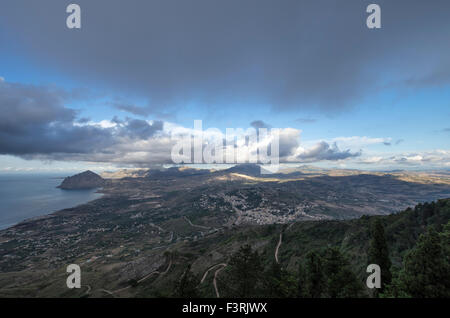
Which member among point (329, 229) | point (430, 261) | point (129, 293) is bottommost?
point (129, 293)

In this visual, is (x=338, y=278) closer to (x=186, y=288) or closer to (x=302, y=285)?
(x=302, y=285)

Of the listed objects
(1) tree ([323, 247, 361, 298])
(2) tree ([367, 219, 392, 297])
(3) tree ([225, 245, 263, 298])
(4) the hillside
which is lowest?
(4) the hillside

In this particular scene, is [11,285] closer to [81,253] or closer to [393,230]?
[81,253]

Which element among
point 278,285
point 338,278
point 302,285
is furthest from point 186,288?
point 338,278

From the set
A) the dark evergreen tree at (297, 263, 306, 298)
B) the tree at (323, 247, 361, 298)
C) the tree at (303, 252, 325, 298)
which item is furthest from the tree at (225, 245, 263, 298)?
the tree at (323, 247, 361, 298)

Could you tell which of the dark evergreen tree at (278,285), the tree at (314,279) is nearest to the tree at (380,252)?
the tree at (314,279)

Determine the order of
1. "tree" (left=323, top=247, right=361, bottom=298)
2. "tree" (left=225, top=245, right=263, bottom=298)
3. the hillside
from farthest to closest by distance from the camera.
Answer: the hillside < "tree" (left=225, top=245, right=263, bottom=298) < "tree" (left=323, top=247, right=361, bottom=298)

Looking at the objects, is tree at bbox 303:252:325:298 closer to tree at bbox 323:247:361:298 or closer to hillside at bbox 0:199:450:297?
tree at bbox 323:247:361:298
